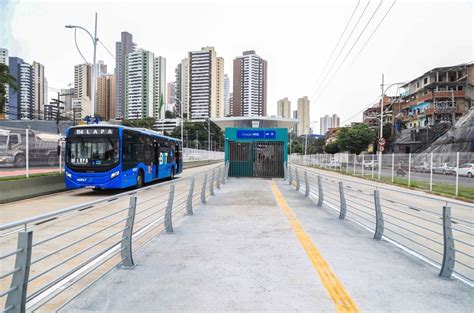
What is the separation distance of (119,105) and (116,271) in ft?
191

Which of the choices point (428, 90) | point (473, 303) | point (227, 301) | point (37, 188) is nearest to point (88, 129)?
point (37, 188)

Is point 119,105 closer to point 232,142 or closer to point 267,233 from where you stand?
point 232,142

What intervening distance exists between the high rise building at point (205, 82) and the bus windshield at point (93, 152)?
5743 centimetres

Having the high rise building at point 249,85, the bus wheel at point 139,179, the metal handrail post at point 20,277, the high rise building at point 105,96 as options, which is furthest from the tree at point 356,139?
the metal handrail post at point 20,277

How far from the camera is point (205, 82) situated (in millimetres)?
73125

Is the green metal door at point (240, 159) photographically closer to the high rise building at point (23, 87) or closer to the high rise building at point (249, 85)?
the high rise building at point (23, 87)

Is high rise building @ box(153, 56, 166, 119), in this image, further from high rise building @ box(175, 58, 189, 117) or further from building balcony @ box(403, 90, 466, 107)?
building balcony @ box(403, 90, 466, 107)

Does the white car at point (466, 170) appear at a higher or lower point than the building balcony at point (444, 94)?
lower

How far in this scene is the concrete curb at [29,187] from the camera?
1348 centimetres

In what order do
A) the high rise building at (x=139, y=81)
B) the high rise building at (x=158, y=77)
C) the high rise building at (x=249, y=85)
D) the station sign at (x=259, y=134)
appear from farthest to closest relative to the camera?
the high rise building at (x=249, y=85) < the high rise building at (x=158, y=77) < the high rise building at (x=139, y=81) < the station sign at (x=259, y=134)

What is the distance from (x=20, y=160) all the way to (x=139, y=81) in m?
36.2

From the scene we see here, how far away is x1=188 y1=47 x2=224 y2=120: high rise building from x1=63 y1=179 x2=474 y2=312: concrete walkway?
66.1 meters

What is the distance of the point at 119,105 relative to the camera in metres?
59.2

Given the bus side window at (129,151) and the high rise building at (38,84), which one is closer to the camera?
the bus side window at (129,151)
